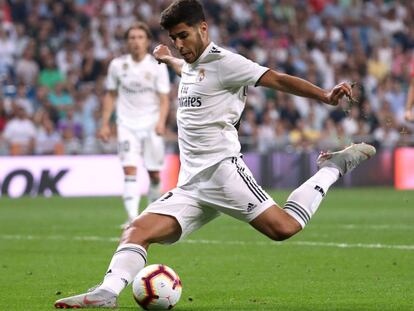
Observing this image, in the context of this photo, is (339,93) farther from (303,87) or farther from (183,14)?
(183,14)

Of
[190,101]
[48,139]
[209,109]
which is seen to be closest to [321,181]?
[209,109]

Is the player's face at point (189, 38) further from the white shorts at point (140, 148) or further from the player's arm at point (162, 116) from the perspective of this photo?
the white shorts at point (140, 148)

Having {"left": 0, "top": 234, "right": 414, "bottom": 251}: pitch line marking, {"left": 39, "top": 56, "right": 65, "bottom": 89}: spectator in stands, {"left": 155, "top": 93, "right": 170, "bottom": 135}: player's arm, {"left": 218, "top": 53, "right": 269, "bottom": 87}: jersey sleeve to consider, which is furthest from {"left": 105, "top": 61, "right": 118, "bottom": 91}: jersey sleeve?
{"left": 39, "top": 56, "right": 65, "bottom": 89}: spectator in stands

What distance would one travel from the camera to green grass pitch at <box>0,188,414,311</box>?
7793mm

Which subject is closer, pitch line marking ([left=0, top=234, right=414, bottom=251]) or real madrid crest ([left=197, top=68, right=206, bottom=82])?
real madrid crest ([left=197, top=68, right=206, bottom=82])

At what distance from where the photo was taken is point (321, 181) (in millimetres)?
7754

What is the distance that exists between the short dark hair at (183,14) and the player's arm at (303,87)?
23.1 inches

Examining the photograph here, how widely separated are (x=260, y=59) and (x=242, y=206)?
18698mm

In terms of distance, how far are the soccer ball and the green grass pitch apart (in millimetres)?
200

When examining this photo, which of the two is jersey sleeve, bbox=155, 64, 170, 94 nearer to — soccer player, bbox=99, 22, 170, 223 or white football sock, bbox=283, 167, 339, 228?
soccer player, bbox=99, 22, 170, 223

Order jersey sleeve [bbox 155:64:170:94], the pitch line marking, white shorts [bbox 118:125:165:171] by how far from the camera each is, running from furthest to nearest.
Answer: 1. jersey sleeve [bbox 155:64:170:94]
2. white shorts [bbox 118:125:165:171]
3. the pitch line marking

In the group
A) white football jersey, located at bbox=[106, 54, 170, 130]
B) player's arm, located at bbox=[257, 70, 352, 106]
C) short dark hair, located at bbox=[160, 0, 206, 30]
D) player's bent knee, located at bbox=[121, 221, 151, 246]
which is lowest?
white football jersey, located at bbox=[106, 54, 170, 130]

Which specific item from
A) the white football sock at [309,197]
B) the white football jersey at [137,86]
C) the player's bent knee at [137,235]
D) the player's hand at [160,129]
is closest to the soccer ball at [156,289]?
the player's bent knee at [137,235]

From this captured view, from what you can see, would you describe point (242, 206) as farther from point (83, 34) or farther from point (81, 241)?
point (83, 34)
